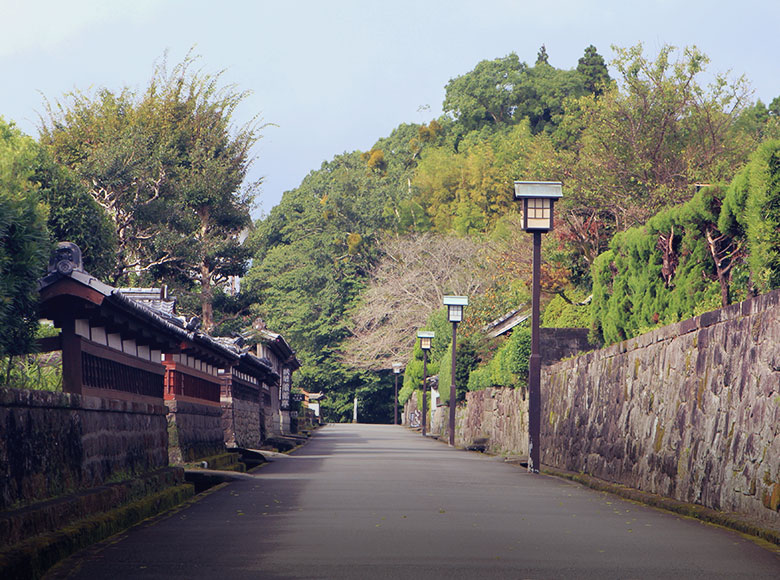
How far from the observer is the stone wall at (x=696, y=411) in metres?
11.1

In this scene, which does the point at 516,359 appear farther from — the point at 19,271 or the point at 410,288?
the point at 410,288

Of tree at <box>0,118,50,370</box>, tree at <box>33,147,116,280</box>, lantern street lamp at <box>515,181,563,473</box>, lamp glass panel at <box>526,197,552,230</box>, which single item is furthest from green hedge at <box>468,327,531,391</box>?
tree at <box>0,118,50,370</box>

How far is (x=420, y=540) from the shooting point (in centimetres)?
957

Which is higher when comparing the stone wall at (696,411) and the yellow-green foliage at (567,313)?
the yellow-green foliage at (567,313)

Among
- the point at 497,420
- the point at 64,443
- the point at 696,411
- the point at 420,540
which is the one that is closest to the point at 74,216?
the point at 497,420

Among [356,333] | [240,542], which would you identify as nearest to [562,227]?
[240,542]

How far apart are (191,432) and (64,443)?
36.9ft

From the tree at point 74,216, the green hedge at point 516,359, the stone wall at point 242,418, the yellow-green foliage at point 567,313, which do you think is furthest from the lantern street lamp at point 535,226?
the tree at point 74,216

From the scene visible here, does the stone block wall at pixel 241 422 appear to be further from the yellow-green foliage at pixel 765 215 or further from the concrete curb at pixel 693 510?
the yellow-green foliage at pixel 765 215

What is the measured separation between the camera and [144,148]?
40500 mm

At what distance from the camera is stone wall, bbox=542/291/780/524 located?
1114 cm

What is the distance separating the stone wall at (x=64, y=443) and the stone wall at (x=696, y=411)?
7075 mm

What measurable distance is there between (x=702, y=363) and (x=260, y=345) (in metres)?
37.9

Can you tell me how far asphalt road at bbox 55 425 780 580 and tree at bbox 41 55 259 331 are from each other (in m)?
24.5
